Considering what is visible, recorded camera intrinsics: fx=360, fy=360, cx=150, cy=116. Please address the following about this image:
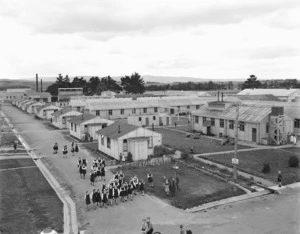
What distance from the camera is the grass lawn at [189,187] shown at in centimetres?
2564

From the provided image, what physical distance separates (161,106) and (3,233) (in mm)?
65997

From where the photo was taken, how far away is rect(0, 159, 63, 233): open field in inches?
824

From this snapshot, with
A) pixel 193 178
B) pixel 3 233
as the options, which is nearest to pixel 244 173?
pixel 193 178

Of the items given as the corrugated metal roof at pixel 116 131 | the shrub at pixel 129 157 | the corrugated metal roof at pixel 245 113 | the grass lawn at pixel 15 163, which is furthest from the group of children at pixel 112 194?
the corrugated metal roof at pixel 245 113

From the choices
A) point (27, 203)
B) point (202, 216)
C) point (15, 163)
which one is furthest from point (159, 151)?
point (27, 203)

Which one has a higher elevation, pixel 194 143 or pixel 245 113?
pixel 245 113

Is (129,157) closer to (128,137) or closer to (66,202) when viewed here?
(128,137)

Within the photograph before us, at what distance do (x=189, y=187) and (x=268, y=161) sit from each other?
42.5ft

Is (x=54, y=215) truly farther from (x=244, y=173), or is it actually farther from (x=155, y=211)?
(x=244, y=173)

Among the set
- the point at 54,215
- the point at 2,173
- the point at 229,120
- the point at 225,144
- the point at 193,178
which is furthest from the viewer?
the point at 229,120

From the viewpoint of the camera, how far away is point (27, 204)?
24391 mm

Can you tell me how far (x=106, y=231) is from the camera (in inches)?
802

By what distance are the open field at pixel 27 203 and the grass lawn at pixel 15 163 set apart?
2.46 metres

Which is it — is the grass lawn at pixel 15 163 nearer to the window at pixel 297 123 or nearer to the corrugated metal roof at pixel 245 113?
the corrugated metal roof at pixel 245 113
